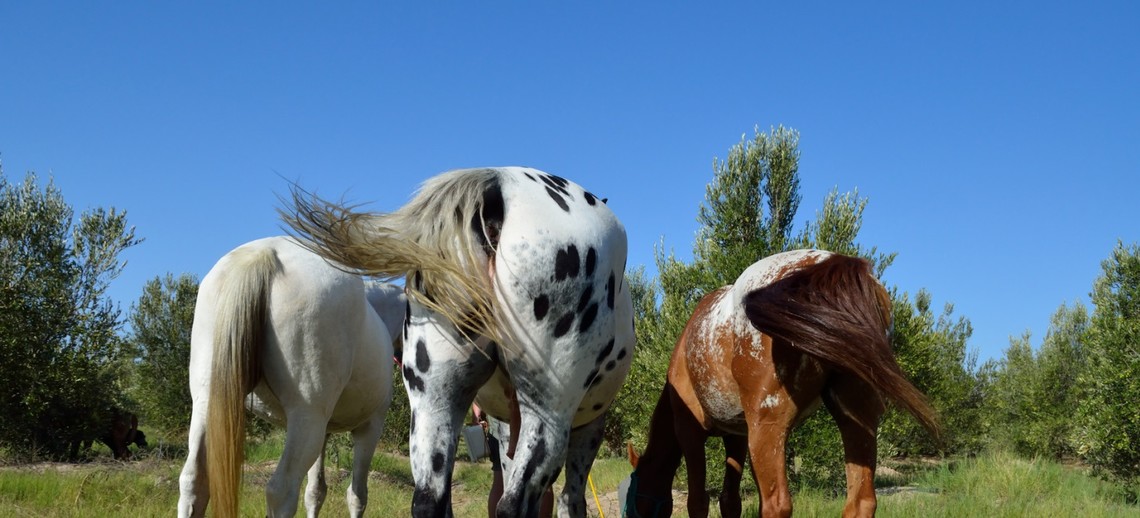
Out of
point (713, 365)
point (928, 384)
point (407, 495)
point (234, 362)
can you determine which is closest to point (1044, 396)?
point (928, 384)

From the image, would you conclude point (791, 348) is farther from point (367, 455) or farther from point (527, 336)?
point (367, 455)

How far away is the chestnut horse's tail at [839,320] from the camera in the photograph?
10.1 feet

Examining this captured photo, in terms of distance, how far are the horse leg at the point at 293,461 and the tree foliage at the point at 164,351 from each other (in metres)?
16.6

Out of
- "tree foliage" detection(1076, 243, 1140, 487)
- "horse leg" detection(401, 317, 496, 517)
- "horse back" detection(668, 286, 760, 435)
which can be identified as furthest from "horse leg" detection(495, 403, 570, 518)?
"tree foliage" detection(1076, 243, 1140, 487)

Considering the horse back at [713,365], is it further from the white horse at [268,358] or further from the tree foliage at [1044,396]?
the tree foliage at [1044,396]

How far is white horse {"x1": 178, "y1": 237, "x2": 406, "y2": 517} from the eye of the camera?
12.8 feet

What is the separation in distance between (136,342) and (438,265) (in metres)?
21.9

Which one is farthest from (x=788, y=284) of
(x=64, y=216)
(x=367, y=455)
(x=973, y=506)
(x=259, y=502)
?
(x=64, y=216)

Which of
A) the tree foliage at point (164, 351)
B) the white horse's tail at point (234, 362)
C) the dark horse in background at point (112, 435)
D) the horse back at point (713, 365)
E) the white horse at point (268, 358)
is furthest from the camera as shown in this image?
the tree foliage at point (164, 351)

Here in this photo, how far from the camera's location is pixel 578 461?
346 cm

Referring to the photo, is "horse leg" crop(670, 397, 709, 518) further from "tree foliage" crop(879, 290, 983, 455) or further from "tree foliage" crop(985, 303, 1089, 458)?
"tree foliage" crop(985, 303, 1089, 458)

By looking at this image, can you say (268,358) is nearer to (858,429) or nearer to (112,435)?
(858,429)

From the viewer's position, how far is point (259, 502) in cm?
673

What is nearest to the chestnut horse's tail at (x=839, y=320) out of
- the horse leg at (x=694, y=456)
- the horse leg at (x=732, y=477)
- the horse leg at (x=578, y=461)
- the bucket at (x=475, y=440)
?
the horse leg at (x=578, y=461)
